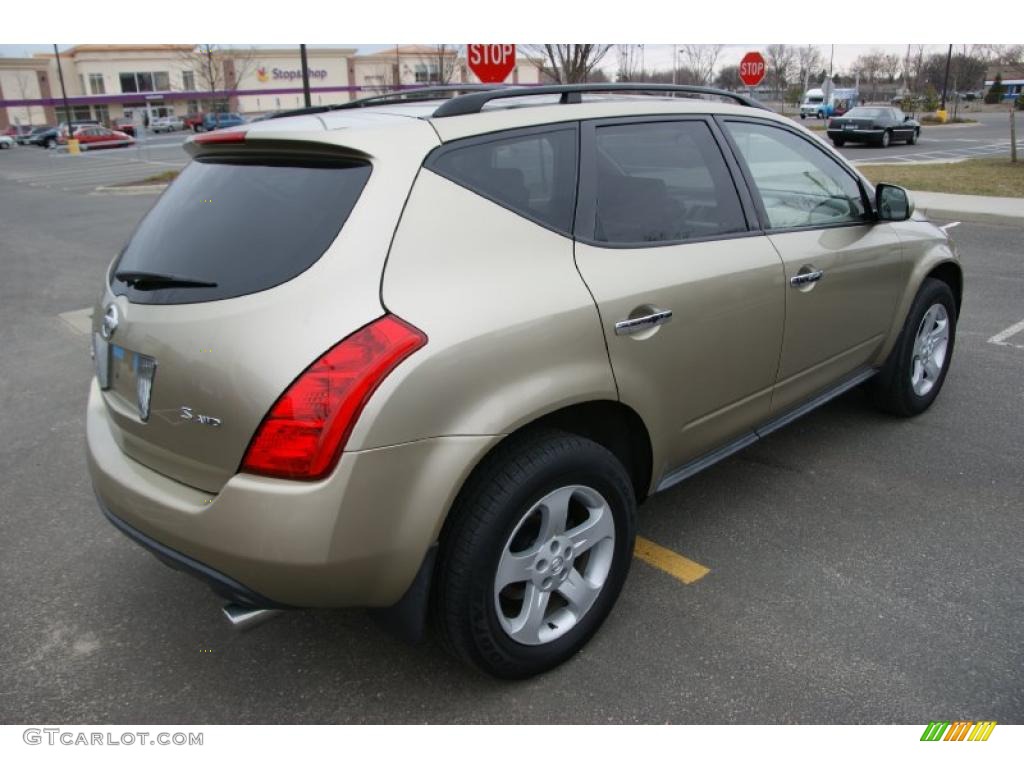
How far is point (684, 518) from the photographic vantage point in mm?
3531

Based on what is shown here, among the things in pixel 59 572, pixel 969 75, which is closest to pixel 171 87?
pixel 969 75

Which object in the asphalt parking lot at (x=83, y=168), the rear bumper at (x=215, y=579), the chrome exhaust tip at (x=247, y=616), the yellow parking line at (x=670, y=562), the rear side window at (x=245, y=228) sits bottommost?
the asphalt parking lot at (x=83, y=168)

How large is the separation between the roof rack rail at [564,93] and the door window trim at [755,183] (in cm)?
15

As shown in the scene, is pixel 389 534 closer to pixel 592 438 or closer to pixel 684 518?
pixel 592 438

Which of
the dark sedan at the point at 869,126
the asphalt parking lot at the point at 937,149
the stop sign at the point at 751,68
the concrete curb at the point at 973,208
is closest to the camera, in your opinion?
the concrete curb at the point at 973,208

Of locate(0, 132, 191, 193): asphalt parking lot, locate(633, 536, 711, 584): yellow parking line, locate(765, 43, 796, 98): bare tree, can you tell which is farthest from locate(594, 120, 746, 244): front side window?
locate(765, 43, 796, 98): bare tree

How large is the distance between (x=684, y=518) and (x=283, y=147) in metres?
2.24

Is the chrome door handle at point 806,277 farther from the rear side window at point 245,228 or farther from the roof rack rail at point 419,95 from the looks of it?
the rear side window at point 245,228

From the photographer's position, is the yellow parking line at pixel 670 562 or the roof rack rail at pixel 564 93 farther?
the yellow parking line at pixel 670 562

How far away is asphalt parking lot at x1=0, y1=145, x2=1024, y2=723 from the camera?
7.99ft

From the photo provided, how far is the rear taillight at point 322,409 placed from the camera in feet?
6.55

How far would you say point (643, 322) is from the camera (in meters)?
2.63

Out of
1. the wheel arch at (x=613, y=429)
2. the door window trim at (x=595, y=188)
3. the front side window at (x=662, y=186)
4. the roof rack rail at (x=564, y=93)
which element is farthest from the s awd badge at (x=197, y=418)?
the front side window at (x=662, y=186)

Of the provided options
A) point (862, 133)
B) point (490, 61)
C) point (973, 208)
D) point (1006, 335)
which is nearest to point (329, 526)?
point (1006, 335)
